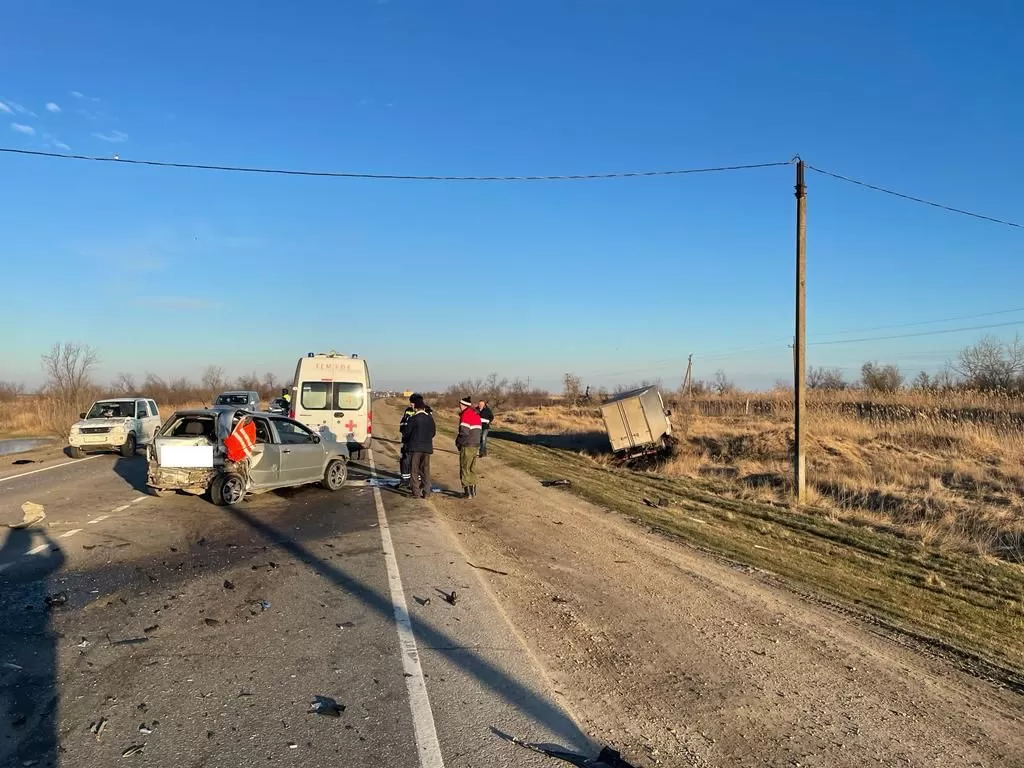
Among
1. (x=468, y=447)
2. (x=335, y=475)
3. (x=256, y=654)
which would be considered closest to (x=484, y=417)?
(x=335, y=475)

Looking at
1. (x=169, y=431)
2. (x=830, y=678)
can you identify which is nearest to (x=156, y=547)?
(x=169, y=431)

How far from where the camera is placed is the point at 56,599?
6.38 meters

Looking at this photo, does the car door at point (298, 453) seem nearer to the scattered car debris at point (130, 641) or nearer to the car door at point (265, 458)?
the car door at point (265, 458)

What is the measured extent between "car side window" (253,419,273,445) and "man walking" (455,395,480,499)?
3522 millimetres

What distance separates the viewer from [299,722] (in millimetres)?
4020

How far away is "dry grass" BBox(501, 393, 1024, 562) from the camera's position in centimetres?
1269

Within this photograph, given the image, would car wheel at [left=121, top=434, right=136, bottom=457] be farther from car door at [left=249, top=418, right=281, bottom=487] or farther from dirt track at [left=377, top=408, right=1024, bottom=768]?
dirt track at [left=377, top=408, right=1024, bottom=768]

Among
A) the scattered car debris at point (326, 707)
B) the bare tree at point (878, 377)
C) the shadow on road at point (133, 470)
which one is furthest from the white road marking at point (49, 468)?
the bare tree at point (878, 377)

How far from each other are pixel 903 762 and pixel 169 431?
1173cm

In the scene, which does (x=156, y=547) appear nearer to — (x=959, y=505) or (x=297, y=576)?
(x=297, y=576)

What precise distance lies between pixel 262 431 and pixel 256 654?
8030mm

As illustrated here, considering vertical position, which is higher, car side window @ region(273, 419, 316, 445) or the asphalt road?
car side window @ region(273, 419, 316, 445)

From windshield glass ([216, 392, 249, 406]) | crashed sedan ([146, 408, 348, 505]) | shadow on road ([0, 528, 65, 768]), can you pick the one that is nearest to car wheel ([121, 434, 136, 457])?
windshield glass ([216, 392, 249, 406])

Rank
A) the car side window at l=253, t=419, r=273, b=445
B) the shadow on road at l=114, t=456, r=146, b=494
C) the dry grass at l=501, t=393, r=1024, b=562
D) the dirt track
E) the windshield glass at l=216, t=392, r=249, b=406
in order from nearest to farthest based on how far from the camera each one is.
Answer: the dirt track → the car side window at l=253, t=419, r=273, b=445 → the dry grass at l=501, t=393, r=1024, b=562 → the shadow on road at l=114, t=456, r=146, b=494 → the windshield glass at l=216, t=392, r=249, b=406
